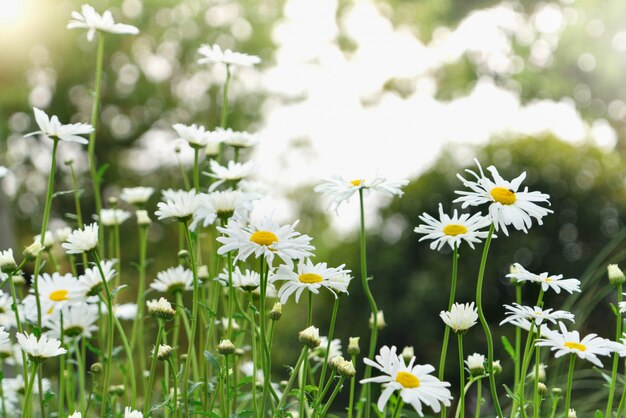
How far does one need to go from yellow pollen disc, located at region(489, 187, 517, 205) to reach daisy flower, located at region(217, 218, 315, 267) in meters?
0.33

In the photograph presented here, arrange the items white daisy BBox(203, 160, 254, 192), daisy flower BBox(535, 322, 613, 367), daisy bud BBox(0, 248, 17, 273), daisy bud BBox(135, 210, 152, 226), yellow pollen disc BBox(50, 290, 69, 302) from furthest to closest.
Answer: daisy bud BBox(135, 210, 152, 226), white daisy BBox(203, 160, 254, 192), yellow pollen disc BBox(50, 290, 69, 302), daisy bud BBox(0, 248, 17, 273), daisy flower BBox(535, 322, 613, 367)

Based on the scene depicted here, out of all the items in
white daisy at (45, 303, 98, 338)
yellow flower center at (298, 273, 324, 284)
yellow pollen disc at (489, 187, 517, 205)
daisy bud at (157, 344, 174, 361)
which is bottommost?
white daisy at (45, 303, 98, 338)

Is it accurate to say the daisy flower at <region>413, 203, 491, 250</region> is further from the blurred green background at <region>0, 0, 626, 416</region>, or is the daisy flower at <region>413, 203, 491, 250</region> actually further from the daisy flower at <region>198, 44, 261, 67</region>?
the blurred green background at <region>0, 0, 626, 416</region>

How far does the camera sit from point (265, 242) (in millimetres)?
1312

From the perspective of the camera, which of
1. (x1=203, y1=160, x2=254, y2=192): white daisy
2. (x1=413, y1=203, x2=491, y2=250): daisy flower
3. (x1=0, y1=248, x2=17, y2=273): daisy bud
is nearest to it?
(x1=413, y1=203, x2=491, y2=250): daisy flower

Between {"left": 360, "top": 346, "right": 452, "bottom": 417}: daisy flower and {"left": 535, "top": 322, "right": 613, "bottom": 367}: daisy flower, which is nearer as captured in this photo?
{"left": 360, "top": 346, "right": 452, "bottom": 417}: daisy flower

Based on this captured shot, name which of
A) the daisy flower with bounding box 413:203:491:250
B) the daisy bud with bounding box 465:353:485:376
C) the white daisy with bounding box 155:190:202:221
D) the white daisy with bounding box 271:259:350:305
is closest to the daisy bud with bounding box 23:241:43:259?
the white daisy with bounding box 155:190:202:221

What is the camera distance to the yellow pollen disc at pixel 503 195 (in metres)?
1.36

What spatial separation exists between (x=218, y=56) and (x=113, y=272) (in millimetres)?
666

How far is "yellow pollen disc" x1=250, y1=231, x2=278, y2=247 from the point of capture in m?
1.31

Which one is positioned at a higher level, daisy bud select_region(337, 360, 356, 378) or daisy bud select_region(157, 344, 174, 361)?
daisy bud select_region(337, 360, 356, 378)

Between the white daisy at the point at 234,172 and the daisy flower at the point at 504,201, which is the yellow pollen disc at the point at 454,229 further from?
the white daisy at the point at 234,172

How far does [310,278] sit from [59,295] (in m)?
0.63

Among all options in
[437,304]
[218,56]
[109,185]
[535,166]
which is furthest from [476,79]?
[218,56]
